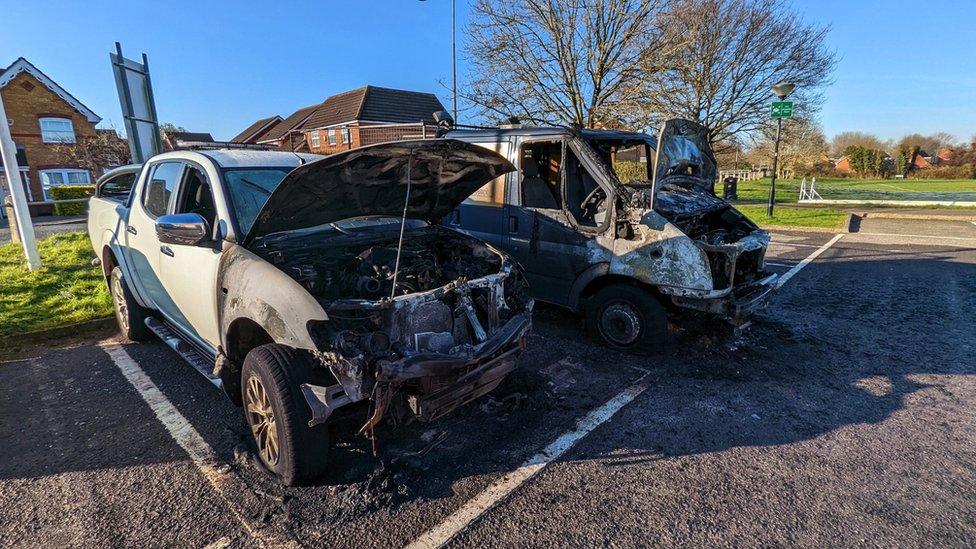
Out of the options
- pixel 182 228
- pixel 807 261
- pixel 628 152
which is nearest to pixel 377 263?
pixel 182 228

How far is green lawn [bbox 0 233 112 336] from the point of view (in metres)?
5.32

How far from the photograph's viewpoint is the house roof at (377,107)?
96.1ft

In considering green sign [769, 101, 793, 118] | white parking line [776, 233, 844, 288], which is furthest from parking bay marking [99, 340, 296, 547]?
green sign [769, 101, 793, 118]

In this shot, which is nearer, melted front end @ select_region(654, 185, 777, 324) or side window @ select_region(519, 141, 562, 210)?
melted front end @ select_region(654, 185, 777, 324)

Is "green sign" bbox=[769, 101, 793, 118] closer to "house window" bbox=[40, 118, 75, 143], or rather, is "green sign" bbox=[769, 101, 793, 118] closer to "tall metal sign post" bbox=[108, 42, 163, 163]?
"tall metal sign post" bbox=[108, 42, 163, 163]

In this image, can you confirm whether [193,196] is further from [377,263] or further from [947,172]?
[947,172]

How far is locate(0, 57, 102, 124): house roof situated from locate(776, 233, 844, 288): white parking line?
35.9 m

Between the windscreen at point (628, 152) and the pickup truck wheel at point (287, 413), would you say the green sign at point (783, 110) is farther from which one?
the pickup truck wheel at point (287, 413)

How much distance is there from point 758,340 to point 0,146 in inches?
445

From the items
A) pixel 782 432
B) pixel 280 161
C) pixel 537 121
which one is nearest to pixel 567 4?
pixel 537 121

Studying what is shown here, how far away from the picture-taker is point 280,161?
152 inches

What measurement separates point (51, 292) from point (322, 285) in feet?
19.0

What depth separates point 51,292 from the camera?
249 inches

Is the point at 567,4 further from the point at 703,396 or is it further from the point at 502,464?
the point at 502,464
